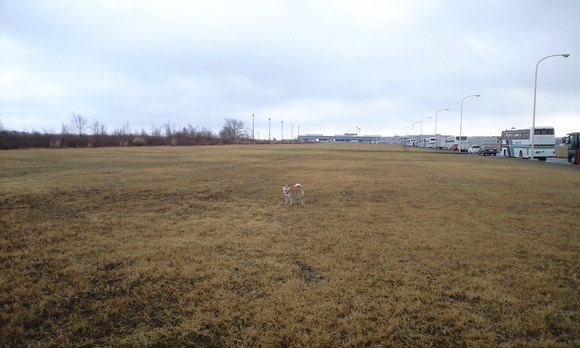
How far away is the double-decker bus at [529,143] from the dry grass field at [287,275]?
31.9 metres

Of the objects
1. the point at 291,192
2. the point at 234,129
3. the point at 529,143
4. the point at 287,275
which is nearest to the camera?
the point at 287,275

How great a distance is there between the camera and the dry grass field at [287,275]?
9.99 ft

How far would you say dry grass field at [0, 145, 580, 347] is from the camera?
3045 millimetres

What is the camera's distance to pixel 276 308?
3.40 metres

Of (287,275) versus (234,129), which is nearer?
(287,275)

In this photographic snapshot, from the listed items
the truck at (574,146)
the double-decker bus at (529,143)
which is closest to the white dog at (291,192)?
the truck at (574,146)

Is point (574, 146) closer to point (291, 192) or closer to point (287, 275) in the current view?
point (291, 192)

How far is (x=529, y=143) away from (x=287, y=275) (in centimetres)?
4228

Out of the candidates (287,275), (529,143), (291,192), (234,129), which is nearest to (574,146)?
(529,143)

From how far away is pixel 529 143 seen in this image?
1347 inches

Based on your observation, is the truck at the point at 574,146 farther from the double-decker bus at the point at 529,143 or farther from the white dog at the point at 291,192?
the white dog at the point at 291,192

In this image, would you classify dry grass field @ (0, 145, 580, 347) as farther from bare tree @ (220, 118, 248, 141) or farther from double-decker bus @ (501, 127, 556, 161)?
bare tree @ (220, 118, 248, 141)

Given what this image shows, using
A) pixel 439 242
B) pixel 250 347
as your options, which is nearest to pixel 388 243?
pixel 439 242

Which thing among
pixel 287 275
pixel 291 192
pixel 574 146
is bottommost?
pixel 287 275
